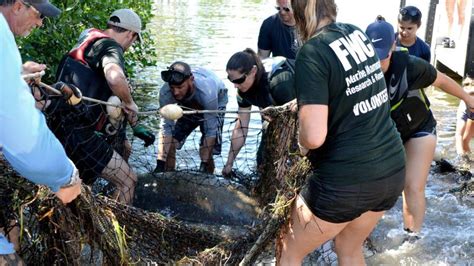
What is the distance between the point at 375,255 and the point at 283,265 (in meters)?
1.85

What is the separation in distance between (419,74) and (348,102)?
161 centimetres

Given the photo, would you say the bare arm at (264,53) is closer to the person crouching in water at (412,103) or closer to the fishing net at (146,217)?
the fishing net at (146,217)

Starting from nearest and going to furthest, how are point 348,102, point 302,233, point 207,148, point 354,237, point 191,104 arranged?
point 348,102, point 302,233, point 354,237, point 191,104, point 207,148

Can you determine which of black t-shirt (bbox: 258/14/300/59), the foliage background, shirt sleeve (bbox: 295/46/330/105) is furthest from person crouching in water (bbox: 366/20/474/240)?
the foliage background

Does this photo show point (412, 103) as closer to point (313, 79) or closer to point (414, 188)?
point (414, 188)

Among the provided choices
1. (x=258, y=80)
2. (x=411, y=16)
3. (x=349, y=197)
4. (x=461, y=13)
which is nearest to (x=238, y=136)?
(x=258, y=80)

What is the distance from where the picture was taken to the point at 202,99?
586 centimetres

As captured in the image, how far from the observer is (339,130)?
3268 millimetres

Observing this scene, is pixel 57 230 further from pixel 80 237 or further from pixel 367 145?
pixel 367 145

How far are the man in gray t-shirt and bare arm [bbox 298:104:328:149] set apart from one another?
103 inches

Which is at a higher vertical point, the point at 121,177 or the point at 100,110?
the point at 100,110

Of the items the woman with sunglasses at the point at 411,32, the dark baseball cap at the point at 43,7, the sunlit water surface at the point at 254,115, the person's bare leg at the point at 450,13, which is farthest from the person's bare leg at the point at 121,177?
the person's bare leg at the point at 450,13

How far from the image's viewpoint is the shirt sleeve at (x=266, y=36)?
22.0 feet

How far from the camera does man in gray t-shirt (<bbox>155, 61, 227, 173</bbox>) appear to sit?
18.6 ft
